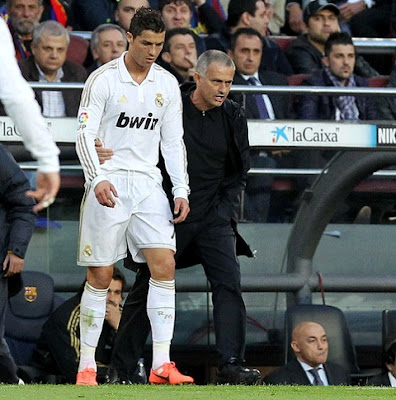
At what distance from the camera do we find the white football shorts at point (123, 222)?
296 inches

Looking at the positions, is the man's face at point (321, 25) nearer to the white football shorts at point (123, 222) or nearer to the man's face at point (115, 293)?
the man's face at point (115, 293)

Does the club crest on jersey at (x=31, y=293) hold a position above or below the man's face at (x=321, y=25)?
below

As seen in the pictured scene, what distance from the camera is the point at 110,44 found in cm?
1038

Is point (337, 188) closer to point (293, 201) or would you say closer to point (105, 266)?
point (293, 201)

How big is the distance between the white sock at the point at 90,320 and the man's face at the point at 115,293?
1587mm

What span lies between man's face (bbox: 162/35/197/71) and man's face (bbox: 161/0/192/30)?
37.6 inches

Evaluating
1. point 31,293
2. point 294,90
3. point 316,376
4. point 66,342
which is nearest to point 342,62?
point 294,90

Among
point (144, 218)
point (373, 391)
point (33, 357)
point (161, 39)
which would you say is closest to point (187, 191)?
point (144, 218)

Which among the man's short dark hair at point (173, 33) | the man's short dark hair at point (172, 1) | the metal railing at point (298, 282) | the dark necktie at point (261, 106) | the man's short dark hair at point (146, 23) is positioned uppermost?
the man's short dark hair at point (172, 1)

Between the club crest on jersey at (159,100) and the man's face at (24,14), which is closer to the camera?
the club crest on jersey at (159,100)

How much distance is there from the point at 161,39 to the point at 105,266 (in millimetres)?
1391

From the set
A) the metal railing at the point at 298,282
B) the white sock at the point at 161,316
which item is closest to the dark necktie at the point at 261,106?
the metal railing at the point at 298,282

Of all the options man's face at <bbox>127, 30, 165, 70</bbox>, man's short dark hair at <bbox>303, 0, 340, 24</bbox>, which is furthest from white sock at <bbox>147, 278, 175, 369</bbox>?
man's short dark hair at <bbox>303, 0, 340, 24</bbox>

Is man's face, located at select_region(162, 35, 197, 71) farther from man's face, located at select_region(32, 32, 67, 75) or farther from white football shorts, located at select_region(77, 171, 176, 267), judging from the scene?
white football shorts, located at select_region(77, 171, 176, 267)
